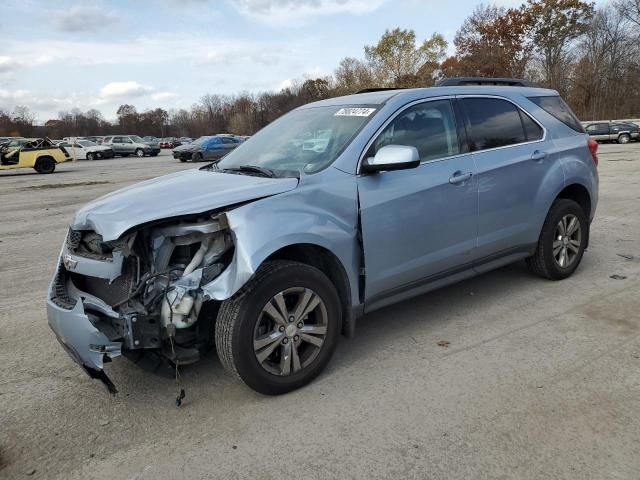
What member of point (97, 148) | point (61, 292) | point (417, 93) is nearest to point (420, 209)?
point (417, 93)

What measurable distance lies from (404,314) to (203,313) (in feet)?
6.25

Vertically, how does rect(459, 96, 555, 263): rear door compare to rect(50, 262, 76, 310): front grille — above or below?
above

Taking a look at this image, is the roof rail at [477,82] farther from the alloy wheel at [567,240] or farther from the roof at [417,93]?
the alloy wheel at [567,240]

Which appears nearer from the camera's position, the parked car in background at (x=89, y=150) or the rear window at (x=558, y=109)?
the rear window at (x=558, y=109)

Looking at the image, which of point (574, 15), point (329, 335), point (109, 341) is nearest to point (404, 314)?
point (329, 335)

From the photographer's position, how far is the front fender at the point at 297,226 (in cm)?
277

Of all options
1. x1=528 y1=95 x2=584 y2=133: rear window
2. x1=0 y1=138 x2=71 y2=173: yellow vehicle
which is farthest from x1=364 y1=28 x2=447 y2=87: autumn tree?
x1=528 y1=95 x2=584 y2=133: rear window

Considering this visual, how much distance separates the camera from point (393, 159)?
323 centimetres

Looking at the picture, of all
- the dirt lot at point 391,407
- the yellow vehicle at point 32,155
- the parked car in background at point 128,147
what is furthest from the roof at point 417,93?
the parked car in background at point 128,147

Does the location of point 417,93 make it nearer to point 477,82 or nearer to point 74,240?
point 477,82

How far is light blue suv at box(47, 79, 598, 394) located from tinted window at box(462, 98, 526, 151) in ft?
0.04

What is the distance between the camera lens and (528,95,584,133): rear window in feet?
15.6

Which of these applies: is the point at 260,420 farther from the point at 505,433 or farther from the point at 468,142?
the point at 468,142

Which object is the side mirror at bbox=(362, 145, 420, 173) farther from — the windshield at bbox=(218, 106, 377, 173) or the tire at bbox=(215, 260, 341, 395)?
the tire at bbox=(215, 260, 341, 395)
